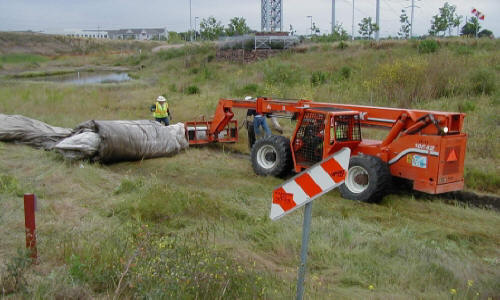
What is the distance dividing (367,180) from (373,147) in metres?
0.75

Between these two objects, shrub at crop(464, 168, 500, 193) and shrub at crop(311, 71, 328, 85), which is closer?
shrub at crop(464, 168, 500, 193)

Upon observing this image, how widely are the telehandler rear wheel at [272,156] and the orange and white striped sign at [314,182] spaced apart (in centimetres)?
640

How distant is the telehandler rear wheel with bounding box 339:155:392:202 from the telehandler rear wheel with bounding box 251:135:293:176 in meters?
1.67

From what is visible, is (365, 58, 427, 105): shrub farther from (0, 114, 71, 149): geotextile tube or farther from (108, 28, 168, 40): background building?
(108, 28, 168, 40): background building

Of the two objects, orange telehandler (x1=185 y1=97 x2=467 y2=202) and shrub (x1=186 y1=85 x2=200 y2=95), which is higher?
shrub (x1=186 y1=85 x2=200 y2=95)

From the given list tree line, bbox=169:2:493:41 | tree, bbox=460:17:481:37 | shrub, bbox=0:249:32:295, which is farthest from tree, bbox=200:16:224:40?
shrub, bbox=0:249:32:295

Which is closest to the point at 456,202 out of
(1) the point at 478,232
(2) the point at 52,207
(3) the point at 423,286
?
(1) the point at 478,232

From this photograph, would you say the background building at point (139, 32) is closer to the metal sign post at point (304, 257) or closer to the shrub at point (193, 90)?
the shrub at point (193, 90)

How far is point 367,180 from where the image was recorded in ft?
30.2

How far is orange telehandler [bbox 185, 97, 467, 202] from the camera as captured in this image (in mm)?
8641

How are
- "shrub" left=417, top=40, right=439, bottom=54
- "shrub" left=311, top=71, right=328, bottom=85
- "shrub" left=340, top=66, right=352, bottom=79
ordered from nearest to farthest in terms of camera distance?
"shrub" left=311, top=71, right=328, bottom=85 → "shrub" left=340, top=66, right=352, bottom=79 → "shrub" left=417, top=40, right=439, bottom=54

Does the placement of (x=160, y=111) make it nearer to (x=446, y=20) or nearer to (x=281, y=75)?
(x=281, y=75)

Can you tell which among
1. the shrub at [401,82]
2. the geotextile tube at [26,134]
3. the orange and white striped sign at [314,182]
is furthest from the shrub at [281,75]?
the orange and white striped sign at [314,182]

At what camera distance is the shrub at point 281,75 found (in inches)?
928
